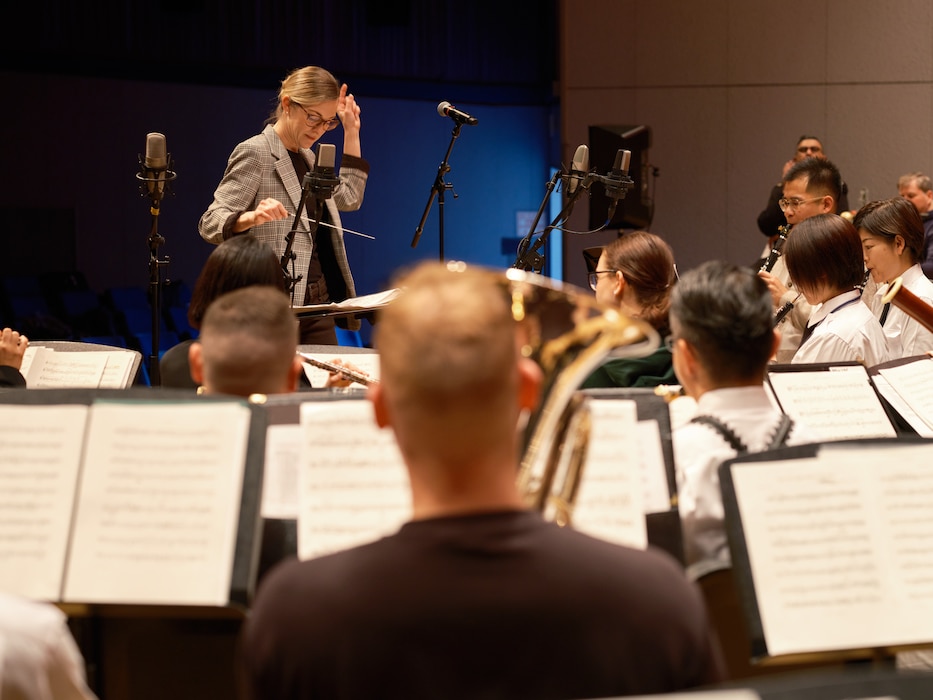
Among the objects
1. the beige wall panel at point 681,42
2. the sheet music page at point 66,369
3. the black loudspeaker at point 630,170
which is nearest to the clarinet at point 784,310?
the sheet music page at point 66,369

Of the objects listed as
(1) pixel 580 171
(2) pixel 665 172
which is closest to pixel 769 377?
(1) pixel 580 171

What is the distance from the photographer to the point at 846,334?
11.5ft

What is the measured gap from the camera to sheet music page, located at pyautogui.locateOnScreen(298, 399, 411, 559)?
5.69 feet

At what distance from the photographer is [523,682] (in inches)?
41.5

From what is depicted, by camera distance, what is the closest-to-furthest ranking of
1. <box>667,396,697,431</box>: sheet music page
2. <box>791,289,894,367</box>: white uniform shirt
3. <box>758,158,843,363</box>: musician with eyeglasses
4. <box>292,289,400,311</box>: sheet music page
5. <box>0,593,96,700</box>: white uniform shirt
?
<box>0,593,96,700</box>: white uniform shirt, <box>667,396,697,431</box>: sheet music page, <box>292,289,400,311</box>: sheet music page, <box>791,289,894,367</box>: white uniform shirt, <box>758,158,843,363</box>: musician with eyeglasses

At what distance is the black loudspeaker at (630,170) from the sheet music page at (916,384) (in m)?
4.21

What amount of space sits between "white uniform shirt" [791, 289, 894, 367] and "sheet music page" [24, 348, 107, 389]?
7.20 feet

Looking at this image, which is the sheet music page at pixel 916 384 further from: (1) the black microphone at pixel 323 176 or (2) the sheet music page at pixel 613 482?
(1) the black microphone at pixel 323 176

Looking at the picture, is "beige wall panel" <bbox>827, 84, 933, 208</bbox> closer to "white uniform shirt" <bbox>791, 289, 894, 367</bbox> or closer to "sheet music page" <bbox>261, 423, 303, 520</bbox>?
"white uniform shirt" <bbox>791, 289, 894, 367</bbox>

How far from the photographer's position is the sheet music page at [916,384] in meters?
2.92

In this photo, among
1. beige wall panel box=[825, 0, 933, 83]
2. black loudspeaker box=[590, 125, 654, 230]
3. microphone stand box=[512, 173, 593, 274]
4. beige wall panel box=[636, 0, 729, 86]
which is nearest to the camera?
microphone stand box=[512, 173, 593, 274]

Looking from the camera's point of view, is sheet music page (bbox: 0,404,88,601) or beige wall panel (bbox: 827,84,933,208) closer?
sheet music page (bbox: 0,404,88,601)

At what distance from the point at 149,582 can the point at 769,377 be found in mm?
1822

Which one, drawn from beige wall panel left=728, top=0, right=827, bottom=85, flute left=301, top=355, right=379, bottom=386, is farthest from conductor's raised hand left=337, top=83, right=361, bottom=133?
beige wall panel left=728, top=0, right=827, bottom=85
